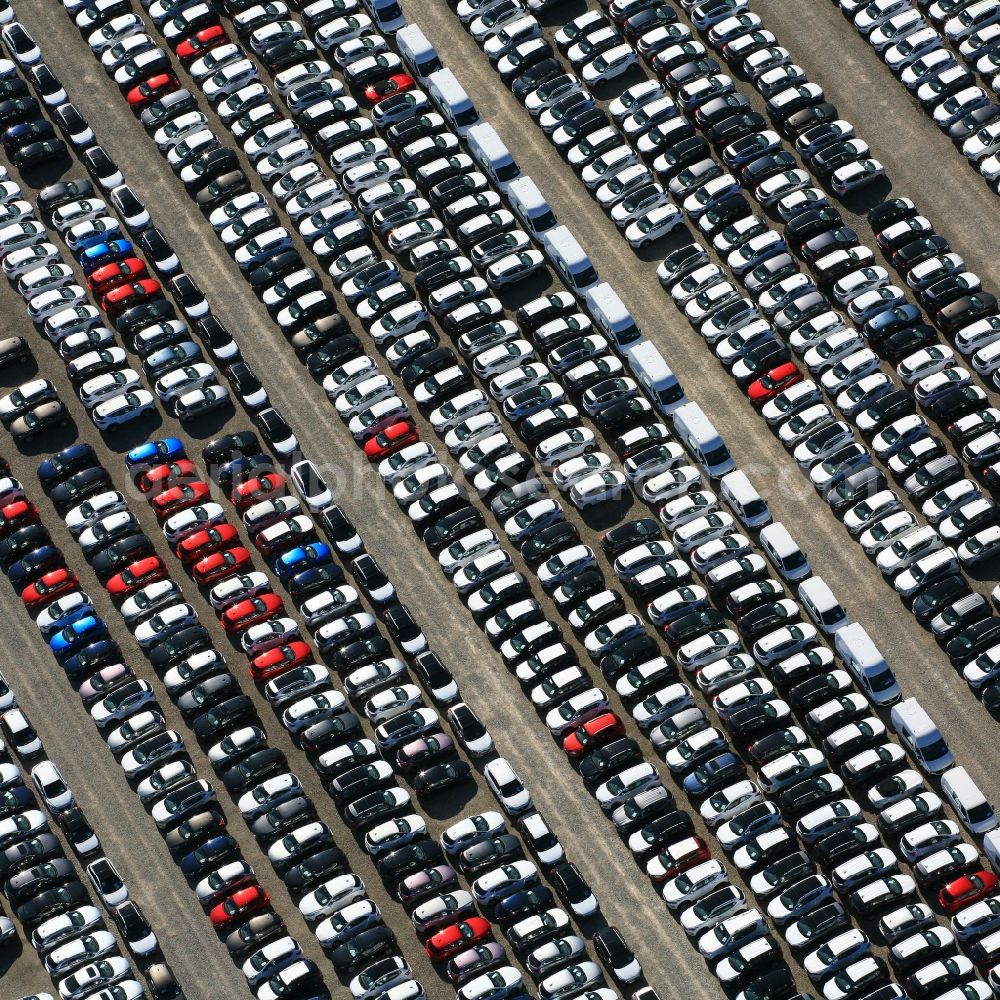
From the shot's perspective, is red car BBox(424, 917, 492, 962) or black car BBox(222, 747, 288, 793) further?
black car BBox(222, 747, 288, 793)

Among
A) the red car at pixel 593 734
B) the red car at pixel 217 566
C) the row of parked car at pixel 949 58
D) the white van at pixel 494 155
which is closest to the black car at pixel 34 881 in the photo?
the red car at pixel 217 566

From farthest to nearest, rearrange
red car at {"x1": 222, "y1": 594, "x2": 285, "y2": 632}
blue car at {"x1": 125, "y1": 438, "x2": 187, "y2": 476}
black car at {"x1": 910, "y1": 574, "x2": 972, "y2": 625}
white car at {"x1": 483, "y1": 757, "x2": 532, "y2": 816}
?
blue car at {"x1": 125, "y1": 438, "x2": 187, "y2": 476} < red car at {"x1": 222, "y1": 594, "x2": 285, "y2": 632} < black car at {"x1": 910, "y1": 574, "x2": 972, "y2": 625} < white car at {"x1": 483, "y1": 757, "x2": 532, "y2": 816}

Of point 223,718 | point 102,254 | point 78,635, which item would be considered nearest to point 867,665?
point 223,718

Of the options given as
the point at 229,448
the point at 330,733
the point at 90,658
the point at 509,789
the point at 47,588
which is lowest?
the point at 509,789

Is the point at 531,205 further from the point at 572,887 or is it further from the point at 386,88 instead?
the point at 572,887

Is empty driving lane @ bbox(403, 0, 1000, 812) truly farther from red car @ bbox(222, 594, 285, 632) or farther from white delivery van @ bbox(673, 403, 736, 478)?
red car @ bbox(222, 594, 285, 632)

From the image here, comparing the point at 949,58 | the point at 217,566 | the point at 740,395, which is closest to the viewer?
the point at 217,566

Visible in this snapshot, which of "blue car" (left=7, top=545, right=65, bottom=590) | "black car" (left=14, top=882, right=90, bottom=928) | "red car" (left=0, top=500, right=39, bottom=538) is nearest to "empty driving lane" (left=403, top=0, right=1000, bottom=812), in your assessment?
"red car" (left=0, top=500, right=39, bottom=538)

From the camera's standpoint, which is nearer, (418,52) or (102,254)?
(102,254)
